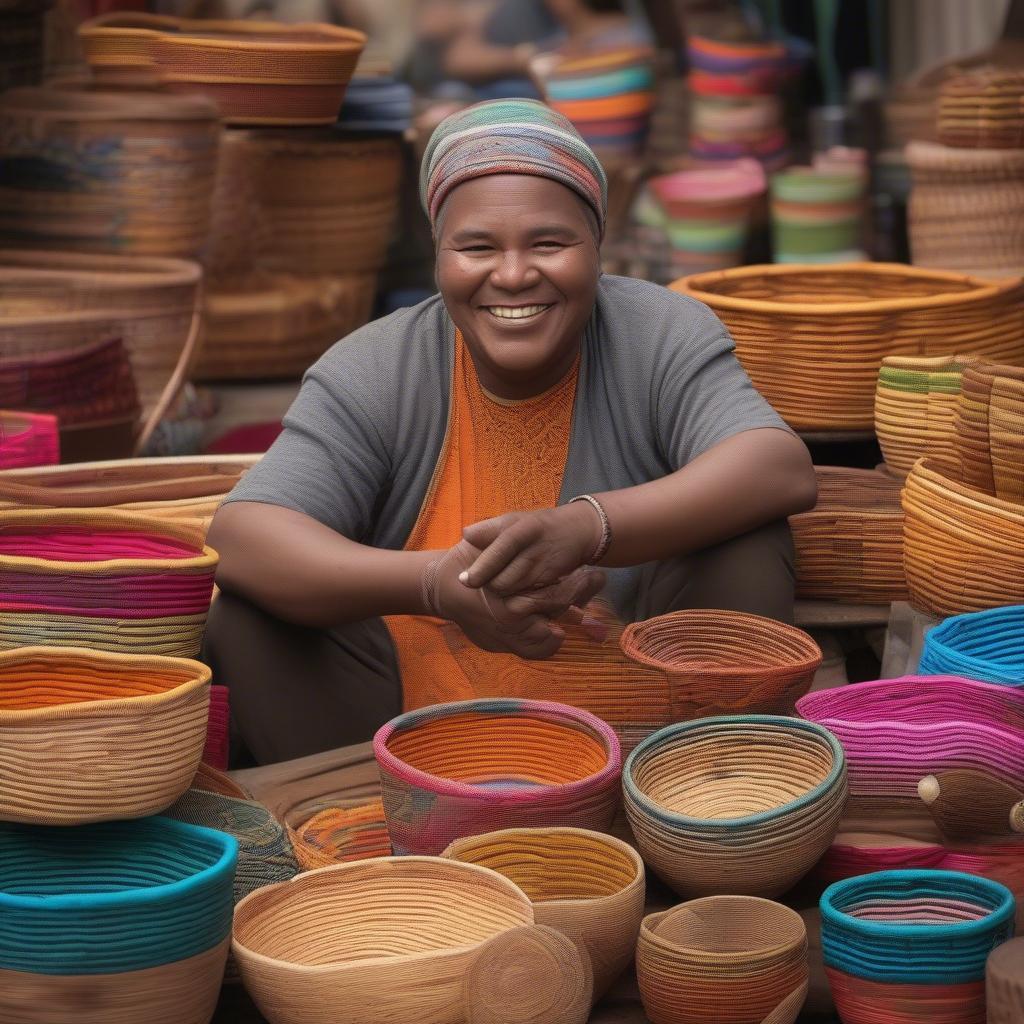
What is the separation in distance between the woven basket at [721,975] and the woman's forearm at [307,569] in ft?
2.40

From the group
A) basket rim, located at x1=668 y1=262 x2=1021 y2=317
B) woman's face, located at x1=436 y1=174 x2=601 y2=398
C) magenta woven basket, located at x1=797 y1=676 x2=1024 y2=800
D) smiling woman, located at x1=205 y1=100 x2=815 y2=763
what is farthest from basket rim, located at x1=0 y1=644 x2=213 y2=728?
basket rim, located at x1=668 y1=262 x2=1021 y2=317

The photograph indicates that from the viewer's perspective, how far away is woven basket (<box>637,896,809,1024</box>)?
1866 millimetres

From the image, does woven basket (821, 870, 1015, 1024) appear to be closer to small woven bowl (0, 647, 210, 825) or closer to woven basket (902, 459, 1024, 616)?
small woven bowl (0, 647, 210, 825)

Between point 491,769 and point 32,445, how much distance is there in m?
1.39

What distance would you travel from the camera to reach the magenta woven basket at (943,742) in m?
2.14

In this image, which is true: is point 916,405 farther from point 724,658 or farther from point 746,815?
point 746,815

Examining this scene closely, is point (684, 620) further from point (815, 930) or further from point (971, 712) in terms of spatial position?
point (815, 930)

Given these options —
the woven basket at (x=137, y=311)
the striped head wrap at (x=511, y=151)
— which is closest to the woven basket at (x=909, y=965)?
the striped head wrap at (x=511, y=151)

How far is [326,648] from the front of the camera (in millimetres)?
2775

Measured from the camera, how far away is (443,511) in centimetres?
291

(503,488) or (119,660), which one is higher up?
(119,660)

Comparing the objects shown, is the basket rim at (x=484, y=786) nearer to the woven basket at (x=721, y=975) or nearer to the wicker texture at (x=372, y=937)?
the wicker texture at (x=372, y=937)

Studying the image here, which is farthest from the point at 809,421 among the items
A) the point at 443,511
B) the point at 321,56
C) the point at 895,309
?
the point at 321,56

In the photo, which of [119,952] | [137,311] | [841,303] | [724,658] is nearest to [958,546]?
[724,658]
